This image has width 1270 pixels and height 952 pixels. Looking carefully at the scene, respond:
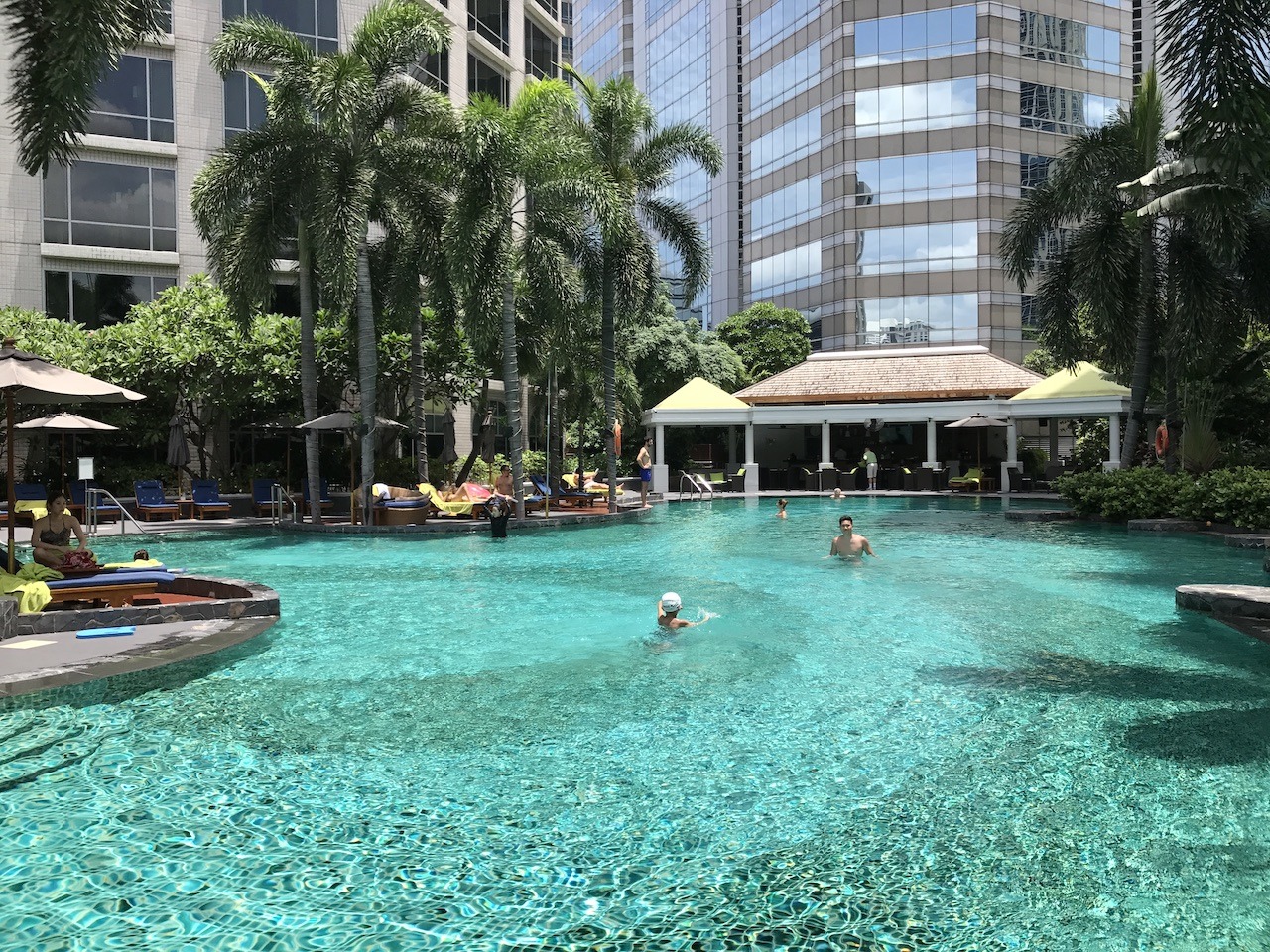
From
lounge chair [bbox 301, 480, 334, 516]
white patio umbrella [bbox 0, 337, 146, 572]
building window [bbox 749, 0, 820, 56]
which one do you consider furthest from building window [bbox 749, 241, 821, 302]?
white patio umbrella [bbox 0, 337, 146, 572]

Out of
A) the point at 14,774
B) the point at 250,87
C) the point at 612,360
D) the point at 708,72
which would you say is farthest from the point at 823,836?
the point at 708,72

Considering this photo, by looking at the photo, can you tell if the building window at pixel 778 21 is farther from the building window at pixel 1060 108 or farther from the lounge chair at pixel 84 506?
the lounge chair at pixel 84 506

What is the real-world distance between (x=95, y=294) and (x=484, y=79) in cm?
1738

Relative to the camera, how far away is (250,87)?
29.5m

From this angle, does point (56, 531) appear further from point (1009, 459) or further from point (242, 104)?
point (1009, 459)

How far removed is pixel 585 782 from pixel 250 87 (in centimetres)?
2999

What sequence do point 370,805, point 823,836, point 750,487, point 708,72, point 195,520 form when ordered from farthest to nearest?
point 708,72, point 750,487, point 195,520, point 370,805, point 823,836

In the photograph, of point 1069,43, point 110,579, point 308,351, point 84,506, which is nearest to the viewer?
point 110,579

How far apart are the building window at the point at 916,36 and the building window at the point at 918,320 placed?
1233cm

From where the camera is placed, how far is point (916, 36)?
1879 inches

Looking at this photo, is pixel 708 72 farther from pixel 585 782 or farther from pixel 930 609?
pixel 585 782

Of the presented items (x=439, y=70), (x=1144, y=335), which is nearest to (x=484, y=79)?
(x=439, y=70)

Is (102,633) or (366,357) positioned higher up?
(366,357)

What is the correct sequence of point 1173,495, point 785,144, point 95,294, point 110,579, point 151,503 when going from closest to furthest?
point 110,579 < point 1173,495 < point 151,503 < point 95,294 < point 785,144
